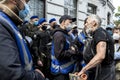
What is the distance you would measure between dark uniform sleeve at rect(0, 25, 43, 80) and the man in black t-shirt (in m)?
2.57

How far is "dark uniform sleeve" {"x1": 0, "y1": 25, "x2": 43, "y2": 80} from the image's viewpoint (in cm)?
189

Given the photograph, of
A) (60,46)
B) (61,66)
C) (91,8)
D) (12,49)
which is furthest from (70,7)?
(12,49)

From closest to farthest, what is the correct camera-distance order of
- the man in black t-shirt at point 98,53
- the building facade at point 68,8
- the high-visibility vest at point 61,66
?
the man in black t-shirt at point 98,53 → the high-visibility vest at point 61,66 → the building facade at point 68,8

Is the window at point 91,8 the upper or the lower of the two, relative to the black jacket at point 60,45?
upper

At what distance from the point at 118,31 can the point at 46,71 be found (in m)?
1.98

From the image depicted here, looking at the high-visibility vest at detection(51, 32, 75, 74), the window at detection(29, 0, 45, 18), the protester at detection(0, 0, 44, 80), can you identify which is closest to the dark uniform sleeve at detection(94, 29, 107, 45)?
the high-visibility vest at detection(51, 32, 75, 74)

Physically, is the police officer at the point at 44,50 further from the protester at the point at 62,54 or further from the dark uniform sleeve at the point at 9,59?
the dark uniform sleeve at the point at 9,59

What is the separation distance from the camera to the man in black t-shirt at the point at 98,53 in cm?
445

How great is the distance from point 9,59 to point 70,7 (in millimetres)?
12870

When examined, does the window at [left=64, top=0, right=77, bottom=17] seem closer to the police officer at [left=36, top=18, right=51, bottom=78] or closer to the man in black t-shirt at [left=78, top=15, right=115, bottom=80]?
the police officer at [left=36, top=18, right=51, bottom=78]

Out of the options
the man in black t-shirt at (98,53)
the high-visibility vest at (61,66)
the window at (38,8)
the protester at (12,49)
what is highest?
the window at (38,8)

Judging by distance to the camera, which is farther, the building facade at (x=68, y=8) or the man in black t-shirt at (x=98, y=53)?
the building facade at (x=68, y=8)

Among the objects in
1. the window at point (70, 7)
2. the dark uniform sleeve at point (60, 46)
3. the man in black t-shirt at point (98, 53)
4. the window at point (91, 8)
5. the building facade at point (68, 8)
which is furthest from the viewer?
the window at point (91, 8)

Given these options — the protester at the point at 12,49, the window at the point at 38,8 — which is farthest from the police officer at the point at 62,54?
the window at the point at 38,8
